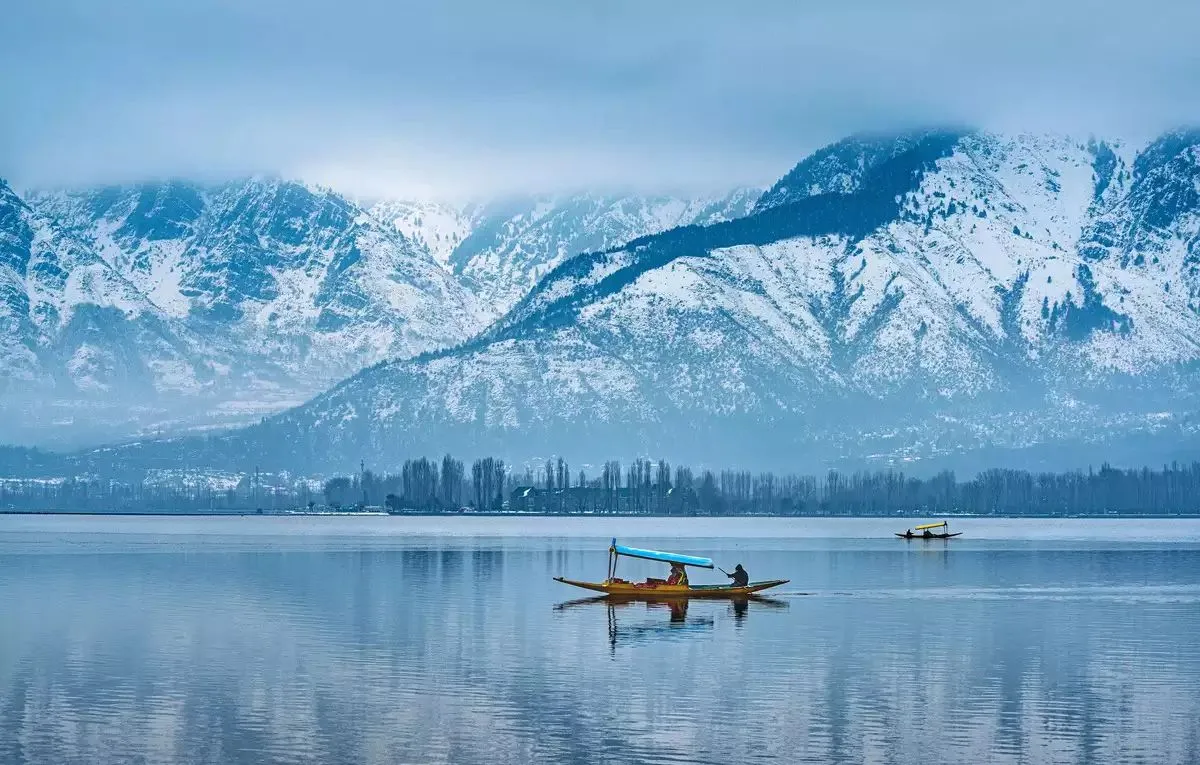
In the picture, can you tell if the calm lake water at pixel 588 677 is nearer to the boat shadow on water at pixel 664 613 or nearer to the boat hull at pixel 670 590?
the boat shadow on water at pixel 664 613

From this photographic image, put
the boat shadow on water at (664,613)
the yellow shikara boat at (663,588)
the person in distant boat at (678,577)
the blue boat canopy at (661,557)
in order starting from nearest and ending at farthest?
the boat shadow on water at (664,613) → the blue boat canopy at (661,557) → the yellow shikara boat at (663,588) → the person in distant boat at (678,577)

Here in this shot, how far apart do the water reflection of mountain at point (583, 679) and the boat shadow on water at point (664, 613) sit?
2.11 feet

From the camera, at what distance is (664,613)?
135875 mm

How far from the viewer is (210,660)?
101 metres

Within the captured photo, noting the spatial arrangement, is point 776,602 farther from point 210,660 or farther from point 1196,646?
point 210,660

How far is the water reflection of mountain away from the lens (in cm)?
7575

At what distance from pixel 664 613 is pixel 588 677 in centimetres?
4095

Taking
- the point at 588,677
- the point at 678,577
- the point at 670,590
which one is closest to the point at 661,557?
the point at 678,577

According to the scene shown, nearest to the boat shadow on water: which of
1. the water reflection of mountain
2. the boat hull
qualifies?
the boat hull

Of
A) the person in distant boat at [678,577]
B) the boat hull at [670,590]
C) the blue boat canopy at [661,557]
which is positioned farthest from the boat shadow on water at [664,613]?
the blue boat canopy at [661,557]

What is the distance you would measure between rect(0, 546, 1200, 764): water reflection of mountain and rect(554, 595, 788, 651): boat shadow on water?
644 mm

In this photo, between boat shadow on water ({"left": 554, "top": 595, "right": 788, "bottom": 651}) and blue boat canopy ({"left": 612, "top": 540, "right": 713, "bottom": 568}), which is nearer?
boat shadow on water ({"left": 554, "top": 595, "right": 788, "bottom": 651})

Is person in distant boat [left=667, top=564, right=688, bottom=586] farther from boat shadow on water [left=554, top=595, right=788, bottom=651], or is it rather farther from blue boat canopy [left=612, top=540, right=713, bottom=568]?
boat shadow on water [left=554, top=595, right=788, bottom=651]

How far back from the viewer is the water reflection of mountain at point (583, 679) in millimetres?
75750
